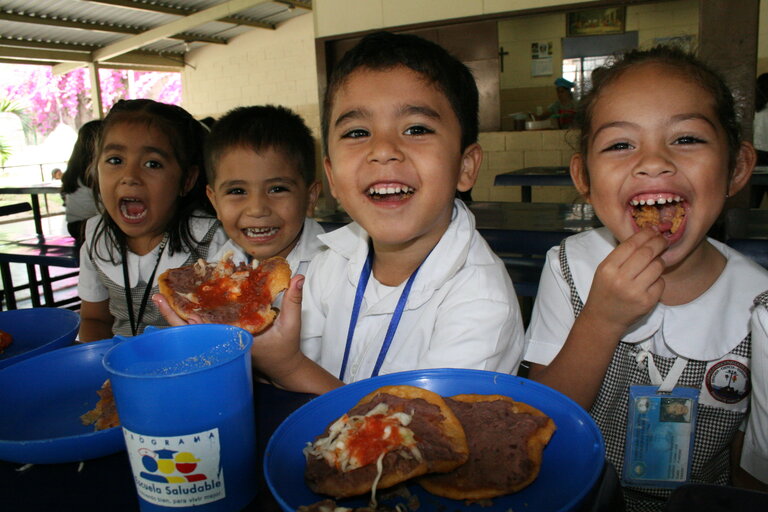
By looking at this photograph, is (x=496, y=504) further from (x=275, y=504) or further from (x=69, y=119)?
(x=69, y=119)

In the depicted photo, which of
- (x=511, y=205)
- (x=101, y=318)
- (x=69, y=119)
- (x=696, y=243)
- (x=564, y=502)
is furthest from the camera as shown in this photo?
(x=69, y=119)

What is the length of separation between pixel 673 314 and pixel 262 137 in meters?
1.44

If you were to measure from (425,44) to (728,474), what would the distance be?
143 centimetres

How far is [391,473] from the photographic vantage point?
666mm

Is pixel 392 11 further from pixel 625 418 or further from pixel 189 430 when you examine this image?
pixel 189 430

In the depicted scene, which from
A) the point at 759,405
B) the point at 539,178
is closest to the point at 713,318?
the point at 759,405

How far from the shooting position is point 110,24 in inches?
429

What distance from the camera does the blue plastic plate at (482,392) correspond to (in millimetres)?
653

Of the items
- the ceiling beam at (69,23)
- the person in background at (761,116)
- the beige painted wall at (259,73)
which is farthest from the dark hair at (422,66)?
the beige painted wall at (259,73)

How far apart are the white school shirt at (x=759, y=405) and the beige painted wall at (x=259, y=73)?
11.9m

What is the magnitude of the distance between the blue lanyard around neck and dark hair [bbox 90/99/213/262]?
3.31 ft

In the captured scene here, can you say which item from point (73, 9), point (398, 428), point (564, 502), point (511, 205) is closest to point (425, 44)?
point (398, 428)

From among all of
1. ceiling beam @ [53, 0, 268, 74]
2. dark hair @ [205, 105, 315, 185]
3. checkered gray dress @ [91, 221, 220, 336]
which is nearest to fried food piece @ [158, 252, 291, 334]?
dark hair @ [205, 105, 315, 185]

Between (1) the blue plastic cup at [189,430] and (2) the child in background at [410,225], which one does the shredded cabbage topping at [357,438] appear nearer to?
(1) the blue plastic cup at [189,430]
